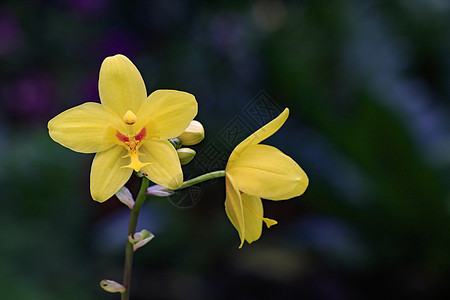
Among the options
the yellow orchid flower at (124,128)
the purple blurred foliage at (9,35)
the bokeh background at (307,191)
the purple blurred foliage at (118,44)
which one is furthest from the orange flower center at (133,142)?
the purple blurred foliage at (9,35)

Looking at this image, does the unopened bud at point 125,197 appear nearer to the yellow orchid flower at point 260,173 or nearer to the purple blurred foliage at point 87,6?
the yellow orchid flower at point 260,173

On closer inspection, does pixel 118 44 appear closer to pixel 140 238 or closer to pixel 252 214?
pixel 252 214

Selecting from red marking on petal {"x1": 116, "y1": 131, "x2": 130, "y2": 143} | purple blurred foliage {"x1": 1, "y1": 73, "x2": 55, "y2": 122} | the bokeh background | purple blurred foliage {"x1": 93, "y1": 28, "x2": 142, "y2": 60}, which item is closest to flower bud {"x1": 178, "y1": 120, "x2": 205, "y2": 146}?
red marking on petal {"x1": 116, "y1": 131, "x2": 130, "y2": 143}

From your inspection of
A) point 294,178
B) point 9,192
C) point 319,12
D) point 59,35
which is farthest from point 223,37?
point 294,178

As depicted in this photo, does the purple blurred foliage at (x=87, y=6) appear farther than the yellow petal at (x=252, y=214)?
Yes

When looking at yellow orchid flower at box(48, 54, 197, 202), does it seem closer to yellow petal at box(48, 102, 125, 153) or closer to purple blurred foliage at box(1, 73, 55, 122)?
yellow petal at box(48, 102, 125, 153)
